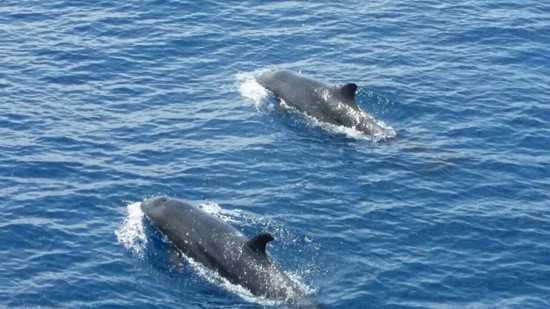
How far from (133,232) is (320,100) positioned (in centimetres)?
1678

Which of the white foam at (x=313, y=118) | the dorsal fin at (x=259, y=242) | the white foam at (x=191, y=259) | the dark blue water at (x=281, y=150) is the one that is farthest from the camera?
the white foam at (x=313, y=118)

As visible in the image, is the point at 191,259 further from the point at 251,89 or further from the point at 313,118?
the point at 251,89

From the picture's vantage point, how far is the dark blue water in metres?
47.9

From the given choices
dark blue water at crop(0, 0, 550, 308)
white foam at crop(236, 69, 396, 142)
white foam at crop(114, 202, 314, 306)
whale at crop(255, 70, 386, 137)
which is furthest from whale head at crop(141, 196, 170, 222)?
whale at crop(255, 70, 386, 137)

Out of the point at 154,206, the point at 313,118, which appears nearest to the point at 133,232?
the point at 154,206

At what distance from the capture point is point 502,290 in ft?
155

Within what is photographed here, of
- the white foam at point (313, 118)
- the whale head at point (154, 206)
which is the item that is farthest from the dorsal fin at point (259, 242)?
the white foam at point (313, 118)

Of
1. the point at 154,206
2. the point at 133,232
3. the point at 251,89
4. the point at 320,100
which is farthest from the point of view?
the point at 251,89

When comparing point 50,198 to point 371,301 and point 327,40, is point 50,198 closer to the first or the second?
point 371,301

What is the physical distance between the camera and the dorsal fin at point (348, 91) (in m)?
61.7

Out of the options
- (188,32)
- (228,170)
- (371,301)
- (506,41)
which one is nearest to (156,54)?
(188,32)

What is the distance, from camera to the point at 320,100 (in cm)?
6316

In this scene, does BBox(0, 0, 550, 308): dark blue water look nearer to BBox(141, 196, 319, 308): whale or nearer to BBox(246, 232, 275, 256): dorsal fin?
BBox(141, 196, 319, 308): whale

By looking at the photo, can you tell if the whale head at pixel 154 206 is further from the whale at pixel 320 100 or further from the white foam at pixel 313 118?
the whale at pixel 320 100
